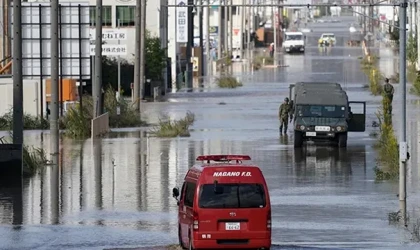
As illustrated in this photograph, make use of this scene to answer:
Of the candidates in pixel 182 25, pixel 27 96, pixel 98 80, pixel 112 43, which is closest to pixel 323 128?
pixel 98 80

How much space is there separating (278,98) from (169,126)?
22.0 meters

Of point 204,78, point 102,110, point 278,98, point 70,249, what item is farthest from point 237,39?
point 70,249

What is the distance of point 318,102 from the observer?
40.7m

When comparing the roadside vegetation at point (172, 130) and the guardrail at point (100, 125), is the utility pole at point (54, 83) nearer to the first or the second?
the guardrail at point (100, 125)

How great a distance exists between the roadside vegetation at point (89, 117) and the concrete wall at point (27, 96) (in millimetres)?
2021

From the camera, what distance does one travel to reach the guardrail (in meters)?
44.5

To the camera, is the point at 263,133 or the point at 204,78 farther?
the point at 204,78

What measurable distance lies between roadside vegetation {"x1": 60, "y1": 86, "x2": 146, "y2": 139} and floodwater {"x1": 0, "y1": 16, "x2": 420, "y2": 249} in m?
1.07

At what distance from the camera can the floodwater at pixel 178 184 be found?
902 inches

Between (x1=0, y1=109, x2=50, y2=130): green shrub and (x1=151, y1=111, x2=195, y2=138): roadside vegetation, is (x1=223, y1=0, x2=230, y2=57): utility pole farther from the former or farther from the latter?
(x1=151, y1=111, x2=195, y2=138): roadside vegetation

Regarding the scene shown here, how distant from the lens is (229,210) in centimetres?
1956

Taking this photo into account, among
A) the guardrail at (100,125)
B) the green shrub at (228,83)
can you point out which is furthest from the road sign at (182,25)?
the guardrail at (100,125)

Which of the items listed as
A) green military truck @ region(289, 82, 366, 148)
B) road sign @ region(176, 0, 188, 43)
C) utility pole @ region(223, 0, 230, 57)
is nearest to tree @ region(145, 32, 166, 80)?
road sign @ region(176, 0, 188, 43)

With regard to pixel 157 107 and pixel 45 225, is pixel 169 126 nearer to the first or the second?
pixel 157 107
